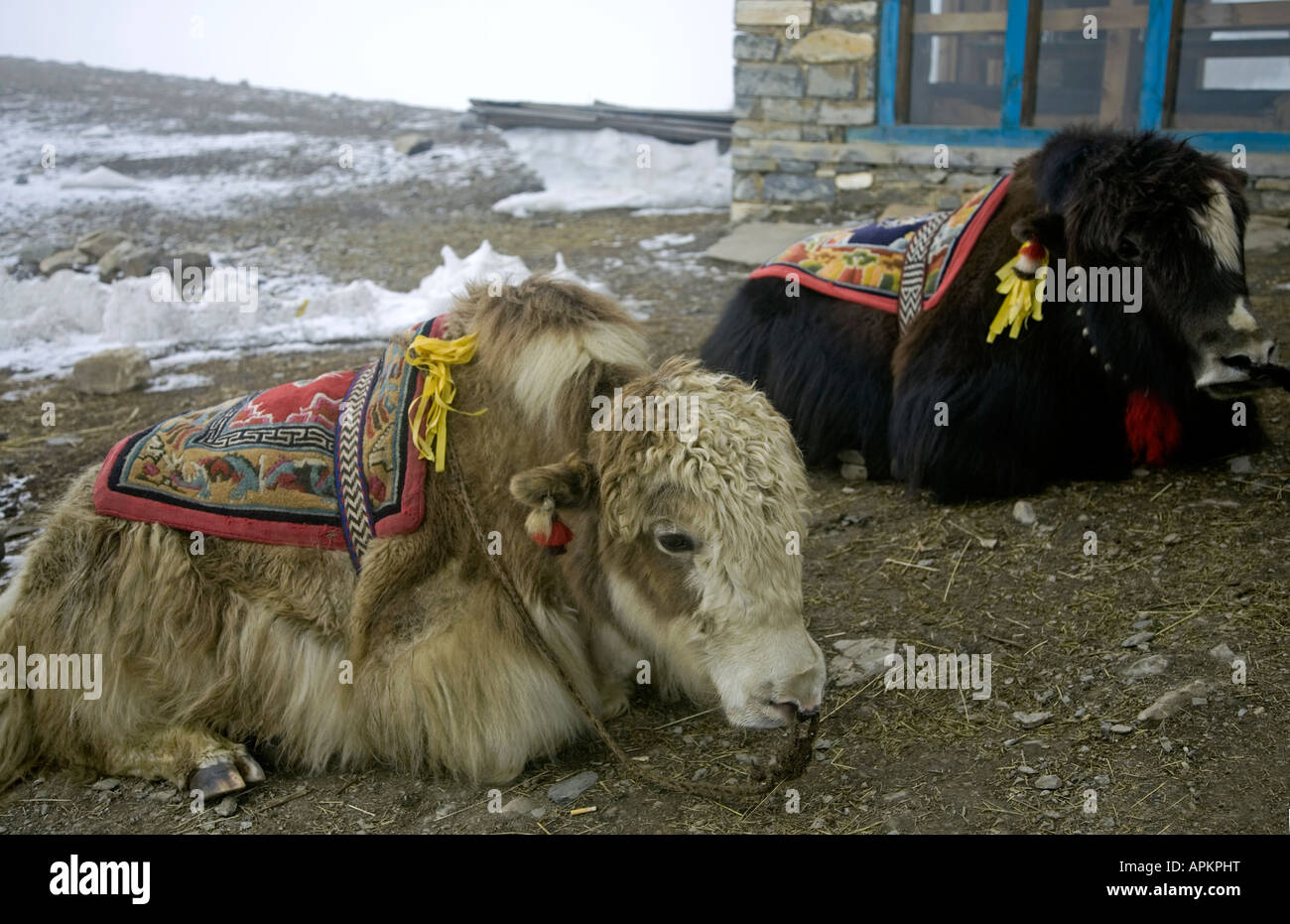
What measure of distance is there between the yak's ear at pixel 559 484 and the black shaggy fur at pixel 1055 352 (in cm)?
190

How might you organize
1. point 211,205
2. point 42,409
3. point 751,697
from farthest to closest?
point 211,205 < point 42,409 < point 751,697

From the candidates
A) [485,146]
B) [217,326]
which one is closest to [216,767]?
[217,326]

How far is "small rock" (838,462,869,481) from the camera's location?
14.5ft

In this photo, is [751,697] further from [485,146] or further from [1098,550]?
[485,146]

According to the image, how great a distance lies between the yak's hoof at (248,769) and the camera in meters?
2.79

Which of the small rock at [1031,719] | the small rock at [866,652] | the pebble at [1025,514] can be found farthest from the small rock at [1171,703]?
the pebble at [1025,514]

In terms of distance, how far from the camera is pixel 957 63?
8.20 m

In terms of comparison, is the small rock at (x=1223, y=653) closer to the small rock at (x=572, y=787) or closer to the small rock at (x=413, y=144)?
→ the small rock at (x=572, y=787)

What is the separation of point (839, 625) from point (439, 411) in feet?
4.73

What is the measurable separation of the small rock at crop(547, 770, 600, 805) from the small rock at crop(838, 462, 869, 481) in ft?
6.83

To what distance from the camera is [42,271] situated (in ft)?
26.1

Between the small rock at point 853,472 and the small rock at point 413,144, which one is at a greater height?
the small rock at point 413,144

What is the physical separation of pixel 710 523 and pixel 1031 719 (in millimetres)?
1102

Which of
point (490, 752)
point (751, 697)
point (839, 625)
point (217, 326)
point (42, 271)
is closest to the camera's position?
point (751, 697)
